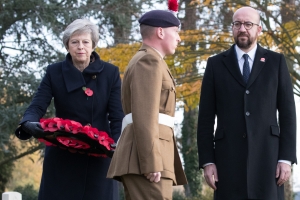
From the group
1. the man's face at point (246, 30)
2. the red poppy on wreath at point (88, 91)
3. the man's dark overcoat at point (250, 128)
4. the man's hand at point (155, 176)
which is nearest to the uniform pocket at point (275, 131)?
the man's dark overcoat at point (250, 128)

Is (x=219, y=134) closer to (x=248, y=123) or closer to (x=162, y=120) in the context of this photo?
(x=248, y=123)

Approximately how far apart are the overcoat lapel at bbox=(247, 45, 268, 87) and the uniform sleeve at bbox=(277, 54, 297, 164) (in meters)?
0.19

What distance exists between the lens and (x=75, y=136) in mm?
4898

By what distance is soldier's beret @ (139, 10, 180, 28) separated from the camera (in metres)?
4.52

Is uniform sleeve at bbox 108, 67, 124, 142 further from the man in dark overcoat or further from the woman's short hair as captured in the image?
the man in dark overcoat

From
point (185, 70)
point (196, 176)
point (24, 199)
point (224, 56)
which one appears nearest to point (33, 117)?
point (224, 56)

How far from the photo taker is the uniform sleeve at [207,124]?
519cm

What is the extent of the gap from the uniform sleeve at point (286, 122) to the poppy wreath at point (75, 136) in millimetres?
1217

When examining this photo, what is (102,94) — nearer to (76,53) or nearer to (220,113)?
(76,53)

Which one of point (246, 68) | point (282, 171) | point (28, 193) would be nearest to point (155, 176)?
point (282, 171)

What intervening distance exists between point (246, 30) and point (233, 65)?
28 cm

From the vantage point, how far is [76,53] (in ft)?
17.2

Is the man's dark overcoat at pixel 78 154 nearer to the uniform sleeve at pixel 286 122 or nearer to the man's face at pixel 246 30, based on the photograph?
the man's face at pixel 246 30

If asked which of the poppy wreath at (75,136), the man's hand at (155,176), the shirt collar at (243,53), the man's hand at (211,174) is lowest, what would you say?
the man's hand at (155,176)
